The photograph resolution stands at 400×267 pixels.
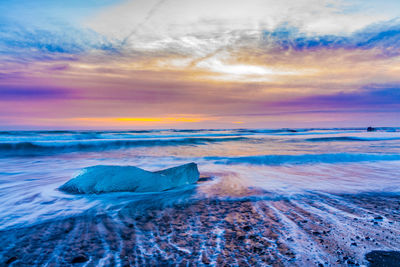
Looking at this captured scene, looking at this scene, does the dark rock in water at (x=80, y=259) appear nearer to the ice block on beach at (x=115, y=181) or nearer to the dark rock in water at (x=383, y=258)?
the ice block on beach at (x=115, y=181)

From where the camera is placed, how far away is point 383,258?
174cm

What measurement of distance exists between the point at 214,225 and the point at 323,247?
1.00m

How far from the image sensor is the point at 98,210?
287cm

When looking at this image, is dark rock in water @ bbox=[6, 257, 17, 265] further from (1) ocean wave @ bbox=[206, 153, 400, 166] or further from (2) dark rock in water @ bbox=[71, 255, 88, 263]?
(1) ocean wave @ bbox=[206, 153, 400, 166]

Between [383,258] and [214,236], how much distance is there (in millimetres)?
1329

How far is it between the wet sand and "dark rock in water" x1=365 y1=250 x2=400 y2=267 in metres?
0.03

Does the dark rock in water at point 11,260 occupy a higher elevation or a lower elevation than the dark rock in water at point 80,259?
lower

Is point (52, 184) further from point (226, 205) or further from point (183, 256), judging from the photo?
point (183, 256)

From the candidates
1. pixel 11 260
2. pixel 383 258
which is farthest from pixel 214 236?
pixel 11 260

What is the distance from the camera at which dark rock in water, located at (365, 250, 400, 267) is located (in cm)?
166

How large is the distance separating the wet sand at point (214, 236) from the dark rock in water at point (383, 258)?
28mm

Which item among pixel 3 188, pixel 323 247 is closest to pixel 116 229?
pixel 323 247

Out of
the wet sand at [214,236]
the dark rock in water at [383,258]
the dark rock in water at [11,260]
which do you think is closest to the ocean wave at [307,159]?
the wet sand at [214,236]

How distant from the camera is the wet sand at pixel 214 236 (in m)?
1.74
